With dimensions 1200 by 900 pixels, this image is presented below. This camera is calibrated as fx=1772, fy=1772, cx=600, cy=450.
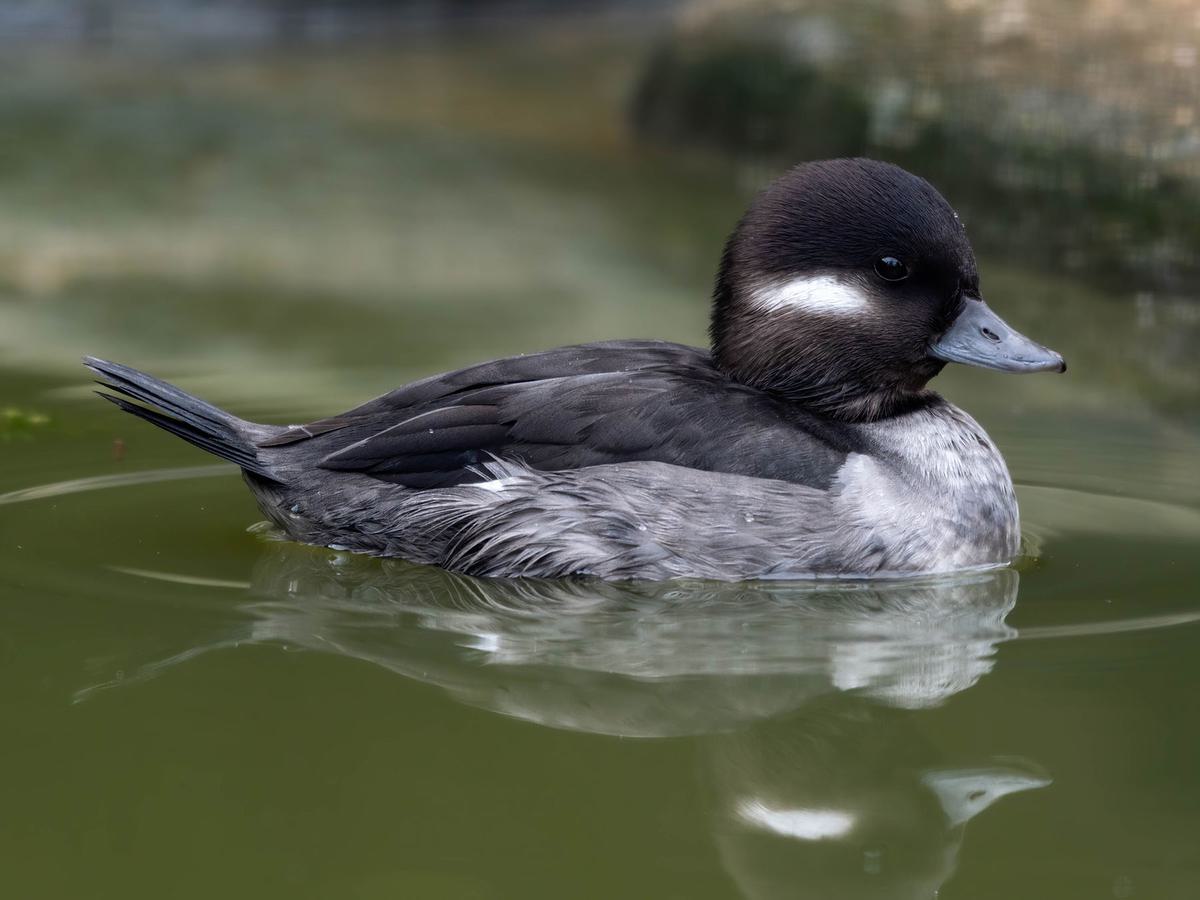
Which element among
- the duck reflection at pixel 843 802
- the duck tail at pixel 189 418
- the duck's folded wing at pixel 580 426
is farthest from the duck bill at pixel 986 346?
the duck tail at pixel 189 418

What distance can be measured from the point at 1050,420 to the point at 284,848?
170 inches

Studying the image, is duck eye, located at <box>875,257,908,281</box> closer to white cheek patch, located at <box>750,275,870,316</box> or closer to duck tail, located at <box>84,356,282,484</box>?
white cheek patch, located at <box>750,275,870,316</box>

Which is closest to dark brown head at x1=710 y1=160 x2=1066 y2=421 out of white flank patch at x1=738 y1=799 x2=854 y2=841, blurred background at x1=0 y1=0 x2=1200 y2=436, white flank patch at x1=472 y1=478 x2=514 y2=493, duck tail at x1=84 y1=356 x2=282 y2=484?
white flank patch at x1=472 y1=478 x2=514 y2=493

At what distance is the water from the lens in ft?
10.5

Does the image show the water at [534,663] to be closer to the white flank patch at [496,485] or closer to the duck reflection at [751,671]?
the duck reflection at [751,671]

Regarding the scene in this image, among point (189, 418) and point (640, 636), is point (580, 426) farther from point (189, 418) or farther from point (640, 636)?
point (189, 418)

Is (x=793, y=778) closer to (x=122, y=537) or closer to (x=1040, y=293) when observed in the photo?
(x=122, y=537)

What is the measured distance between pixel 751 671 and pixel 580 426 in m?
1.09

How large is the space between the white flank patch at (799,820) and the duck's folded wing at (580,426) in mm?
1680

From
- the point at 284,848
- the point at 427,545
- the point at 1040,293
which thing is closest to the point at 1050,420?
the point at 1040,293

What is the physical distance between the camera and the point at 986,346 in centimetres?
525

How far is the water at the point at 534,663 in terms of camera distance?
126 inches

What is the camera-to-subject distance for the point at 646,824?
329 centimetres

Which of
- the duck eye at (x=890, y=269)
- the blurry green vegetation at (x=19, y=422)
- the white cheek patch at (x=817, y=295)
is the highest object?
the duck eye at (x=890, y=269)
